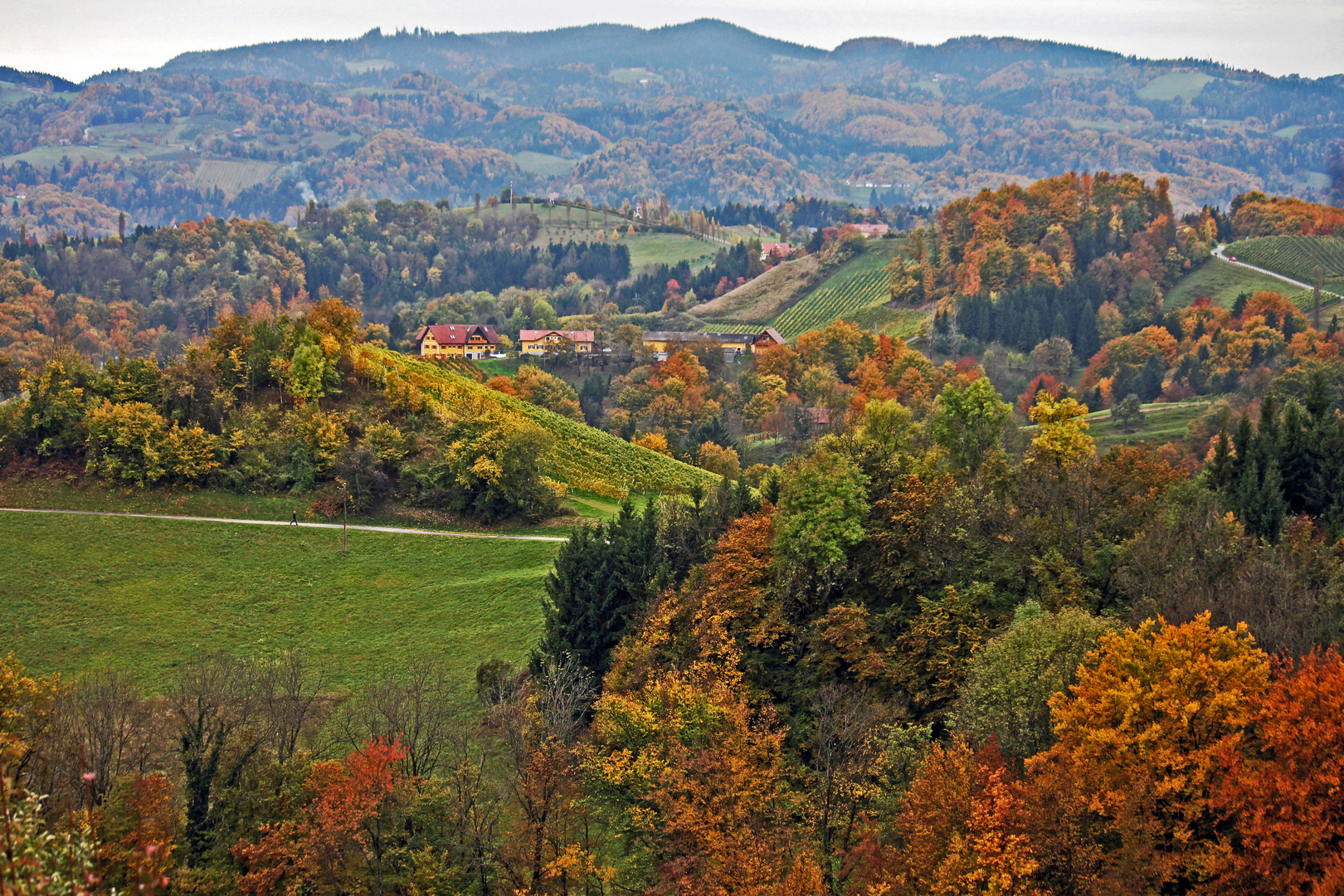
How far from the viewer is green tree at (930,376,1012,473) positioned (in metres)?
59.1

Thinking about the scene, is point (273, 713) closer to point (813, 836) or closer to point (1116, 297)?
point (813, 836)

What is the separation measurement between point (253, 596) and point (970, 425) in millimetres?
40121

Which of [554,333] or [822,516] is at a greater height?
[822,516]

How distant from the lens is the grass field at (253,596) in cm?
5500

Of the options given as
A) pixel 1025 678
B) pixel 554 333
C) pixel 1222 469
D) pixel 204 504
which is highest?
pixel 1222 469

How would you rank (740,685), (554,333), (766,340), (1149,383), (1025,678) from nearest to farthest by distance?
1. (1025,678)
2. (740,685)
3. (1149,383)
4. (554,333)
5. (766,340)

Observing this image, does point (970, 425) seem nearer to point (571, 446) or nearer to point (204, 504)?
point (571, 446)

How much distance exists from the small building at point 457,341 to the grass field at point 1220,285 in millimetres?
105191

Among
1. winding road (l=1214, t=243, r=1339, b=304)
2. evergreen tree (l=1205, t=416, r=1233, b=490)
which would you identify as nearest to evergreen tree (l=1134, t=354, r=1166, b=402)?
winding road (l=1214, t=243, r=1339, b=304)

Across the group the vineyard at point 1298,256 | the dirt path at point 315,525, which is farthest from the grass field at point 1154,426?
the dirt path at point 315,525

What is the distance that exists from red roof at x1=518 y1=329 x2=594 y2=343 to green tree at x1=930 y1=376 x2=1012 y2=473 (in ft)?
348

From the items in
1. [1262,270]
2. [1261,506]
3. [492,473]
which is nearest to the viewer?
[1261,506]

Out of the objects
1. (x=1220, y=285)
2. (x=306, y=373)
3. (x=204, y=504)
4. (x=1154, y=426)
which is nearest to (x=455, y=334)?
(x=306, y=373)

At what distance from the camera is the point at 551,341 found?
159 m
